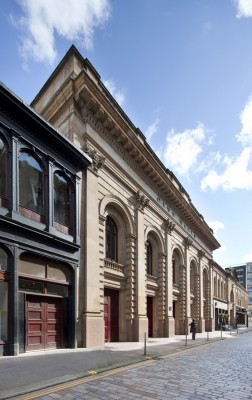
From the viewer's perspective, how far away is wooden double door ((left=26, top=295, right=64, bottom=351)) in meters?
13.6

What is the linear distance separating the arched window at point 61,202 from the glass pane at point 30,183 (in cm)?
107

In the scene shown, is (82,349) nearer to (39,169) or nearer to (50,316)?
(50,316)

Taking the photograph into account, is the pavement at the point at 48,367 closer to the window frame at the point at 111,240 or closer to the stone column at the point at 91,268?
the stone column at the point at 91,268

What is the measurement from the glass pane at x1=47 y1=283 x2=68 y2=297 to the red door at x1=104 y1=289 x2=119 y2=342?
5.70m

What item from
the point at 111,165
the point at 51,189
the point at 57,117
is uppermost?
the point at 57,117

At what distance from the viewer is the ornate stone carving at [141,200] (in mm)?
24609

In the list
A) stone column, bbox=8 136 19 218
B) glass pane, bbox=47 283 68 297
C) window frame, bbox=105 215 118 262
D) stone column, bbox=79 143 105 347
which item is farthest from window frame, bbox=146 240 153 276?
stone column, bbox=8 136 19 218

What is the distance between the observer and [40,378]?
28.4ft

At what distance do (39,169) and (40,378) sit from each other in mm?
8999

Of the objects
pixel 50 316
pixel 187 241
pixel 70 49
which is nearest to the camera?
pixel 50 316

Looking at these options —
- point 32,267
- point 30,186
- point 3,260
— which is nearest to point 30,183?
point 30,186

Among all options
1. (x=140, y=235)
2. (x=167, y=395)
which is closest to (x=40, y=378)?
(x=167, y=395)

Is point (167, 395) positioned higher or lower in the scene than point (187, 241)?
lower

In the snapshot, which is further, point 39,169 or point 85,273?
point 85,273
